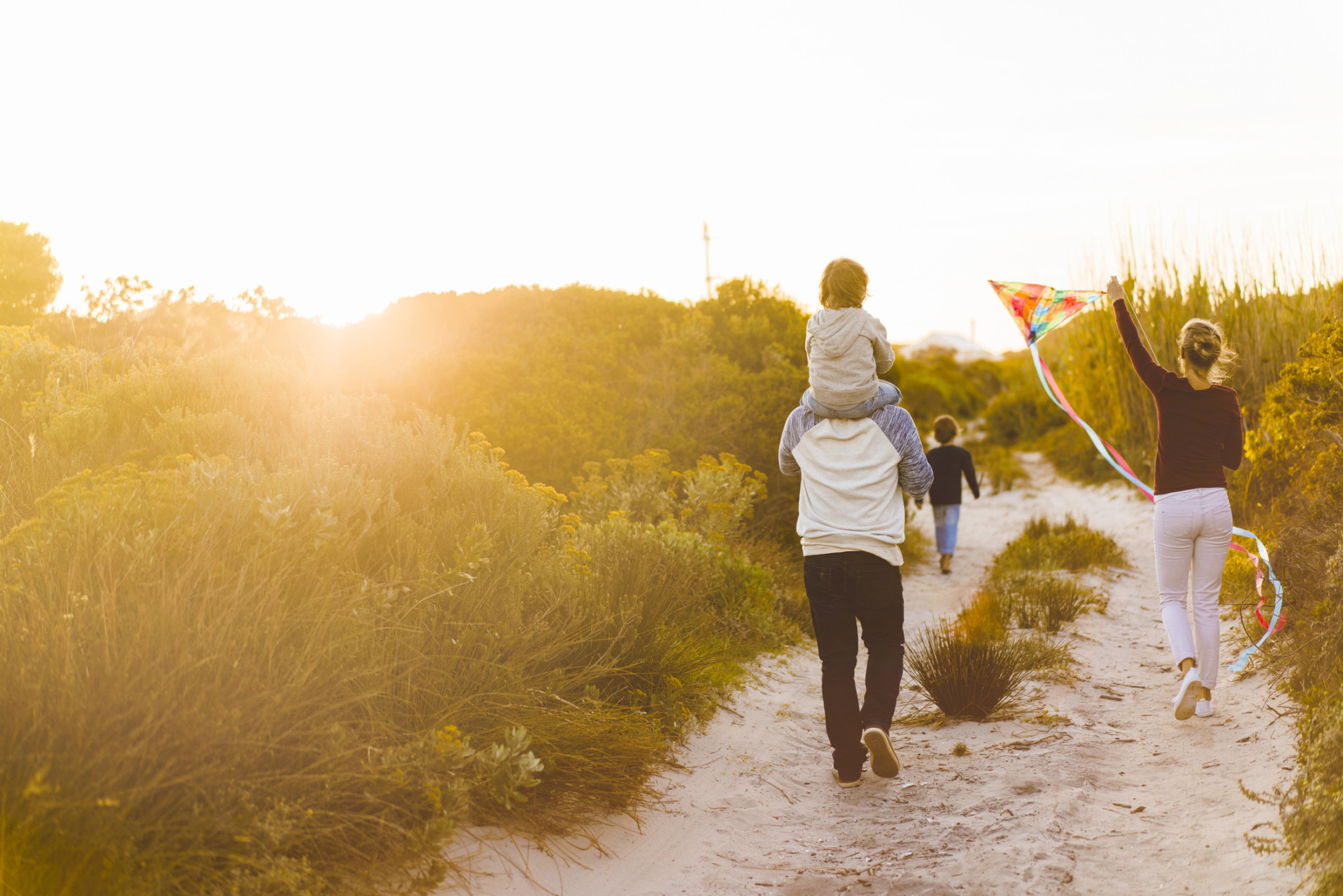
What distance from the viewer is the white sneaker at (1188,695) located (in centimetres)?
466

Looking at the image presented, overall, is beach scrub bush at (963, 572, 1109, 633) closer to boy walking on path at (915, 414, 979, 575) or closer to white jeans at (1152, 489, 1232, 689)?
white jeans at (1152, 489, 1232, 689)

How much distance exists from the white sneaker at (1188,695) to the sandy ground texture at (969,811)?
0.10 metres

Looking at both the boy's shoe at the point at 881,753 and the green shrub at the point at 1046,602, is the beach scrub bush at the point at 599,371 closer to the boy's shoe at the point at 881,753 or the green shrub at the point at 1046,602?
the green shrub at the point at 1046,602

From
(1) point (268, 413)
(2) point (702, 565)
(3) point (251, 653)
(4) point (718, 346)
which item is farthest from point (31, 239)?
(3) point (251, 653)

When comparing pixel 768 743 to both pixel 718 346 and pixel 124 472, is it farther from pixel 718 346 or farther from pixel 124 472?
pixel 718 346

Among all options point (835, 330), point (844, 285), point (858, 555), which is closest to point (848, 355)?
point (835, 330)

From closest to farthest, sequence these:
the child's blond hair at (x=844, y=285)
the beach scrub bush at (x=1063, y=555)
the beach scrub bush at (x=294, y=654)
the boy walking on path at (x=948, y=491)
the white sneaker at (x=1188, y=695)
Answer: the beach scrub bush at (x=294, y=654) → the child's blond hair at (x=844, y=285) → the white sneaker at (x=1188, y=695) → the beach scrub bush at (x=1063, y=555) → the boy walking on path at (x=948, y=491)

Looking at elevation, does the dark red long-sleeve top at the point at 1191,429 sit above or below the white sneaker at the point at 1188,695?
above

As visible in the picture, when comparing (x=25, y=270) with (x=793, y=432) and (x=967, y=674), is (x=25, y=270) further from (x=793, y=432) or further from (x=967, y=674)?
(x=967, y=674)

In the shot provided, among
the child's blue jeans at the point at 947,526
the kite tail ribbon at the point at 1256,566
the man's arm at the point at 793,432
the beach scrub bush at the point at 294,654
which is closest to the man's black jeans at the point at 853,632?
the man's arm at the point at 793,432

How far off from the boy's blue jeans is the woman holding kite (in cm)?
147

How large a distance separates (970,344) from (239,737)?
9192 centimetres

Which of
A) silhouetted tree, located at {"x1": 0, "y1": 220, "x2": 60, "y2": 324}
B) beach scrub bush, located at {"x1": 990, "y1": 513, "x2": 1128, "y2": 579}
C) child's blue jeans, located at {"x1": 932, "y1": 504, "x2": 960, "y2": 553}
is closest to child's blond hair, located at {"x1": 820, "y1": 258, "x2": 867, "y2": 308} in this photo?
beach scrub bush, located at {"x1": 990, "y1": 513, "x2": 1128, "y2": 579}

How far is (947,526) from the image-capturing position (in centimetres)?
1036
